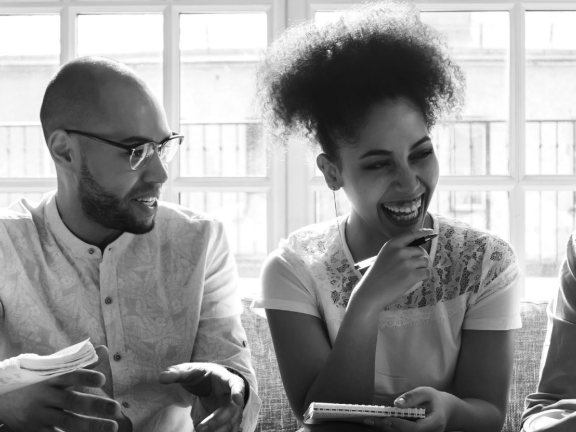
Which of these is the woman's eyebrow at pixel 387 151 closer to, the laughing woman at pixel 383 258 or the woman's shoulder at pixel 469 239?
the laughing woman at pixel 383 258

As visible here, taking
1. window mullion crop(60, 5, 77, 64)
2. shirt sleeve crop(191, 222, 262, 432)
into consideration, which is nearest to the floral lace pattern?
shirt sleeve crop(191, 222, 262, 432)

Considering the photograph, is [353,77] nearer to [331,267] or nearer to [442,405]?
[331,267]

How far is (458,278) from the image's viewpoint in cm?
206

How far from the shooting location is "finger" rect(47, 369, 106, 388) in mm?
1733

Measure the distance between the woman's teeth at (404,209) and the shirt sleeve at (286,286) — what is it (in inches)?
11.6

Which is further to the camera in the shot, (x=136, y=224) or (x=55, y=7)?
(x=55, y=7)

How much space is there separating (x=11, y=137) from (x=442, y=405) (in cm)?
204

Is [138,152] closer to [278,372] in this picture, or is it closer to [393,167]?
[393,167]

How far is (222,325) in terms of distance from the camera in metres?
2.21

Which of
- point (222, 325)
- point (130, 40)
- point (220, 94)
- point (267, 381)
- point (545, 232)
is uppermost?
point (130, 40)

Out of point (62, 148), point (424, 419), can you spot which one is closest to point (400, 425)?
point (424, 419)

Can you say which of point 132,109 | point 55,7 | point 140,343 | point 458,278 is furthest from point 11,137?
point 458,278

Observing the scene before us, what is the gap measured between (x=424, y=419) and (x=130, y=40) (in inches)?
76.2

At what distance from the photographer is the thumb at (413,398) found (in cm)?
171
